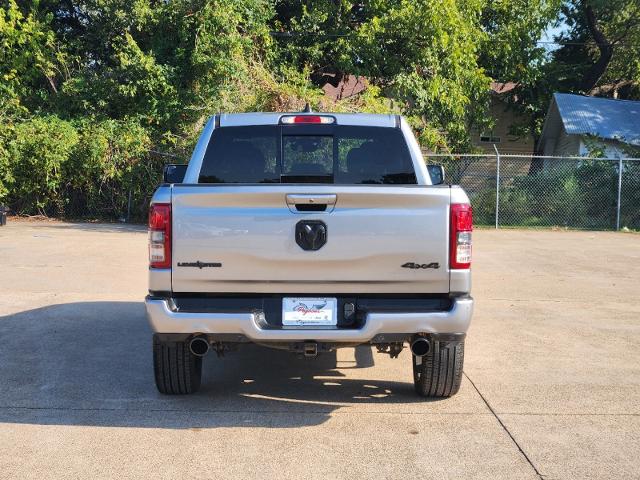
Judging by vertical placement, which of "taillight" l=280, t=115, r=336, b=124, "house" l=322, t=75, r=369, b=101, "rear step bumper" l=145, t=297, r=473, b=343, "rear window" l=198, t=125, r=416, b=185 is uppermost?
"house" l=322, t=75, r=369, b=101

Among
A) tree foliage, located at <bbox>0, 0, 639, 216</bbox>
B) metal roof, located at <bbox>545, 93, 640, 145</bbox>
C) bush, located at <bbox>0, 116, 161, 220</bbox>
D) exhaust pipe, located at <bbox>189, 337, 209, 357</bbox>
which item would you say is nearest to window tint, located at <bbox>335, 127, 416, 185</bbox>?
exhaust pipe, located at <bbox>189, 337, 209, 357</bbox>

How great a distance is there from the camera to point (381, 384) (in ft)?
19.4

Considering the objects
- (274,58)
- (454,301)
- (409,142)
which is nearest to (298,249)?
(454,301)

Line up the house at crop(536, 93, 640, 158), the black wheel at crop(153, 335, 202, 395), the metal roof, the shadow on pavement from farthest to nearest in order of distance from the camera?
the metal roof < the house at crop(536, 93, 640, 158) < the black wheel at crop(153, 335, 202, 395) < the shadow on pavement

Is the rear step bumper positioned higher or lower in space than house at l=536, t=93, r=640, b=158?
lower

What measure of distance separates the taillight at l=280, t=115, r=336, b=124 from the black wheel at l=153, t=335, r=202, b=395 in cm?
186

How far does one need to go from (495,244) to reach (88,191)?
11.5 meters

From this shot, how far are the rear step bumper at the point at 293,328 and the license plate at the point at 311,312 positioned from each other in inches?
1.8

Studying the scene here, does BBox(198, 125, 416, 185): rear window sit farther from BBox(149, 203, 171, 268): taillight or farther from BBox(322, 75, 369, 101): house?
BBox(322, 75, 369, 101): house

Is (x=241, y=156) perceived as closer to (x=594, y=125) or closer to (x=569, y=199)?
(x=569, y=199)

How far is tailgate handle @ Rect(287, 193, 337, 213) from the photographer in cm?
472

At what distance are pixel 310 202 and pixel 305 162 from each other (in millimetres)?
1066

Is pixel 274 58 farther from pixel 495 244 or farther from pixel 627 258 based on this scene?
pixel 627 258

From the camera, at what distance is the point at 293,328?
4785 millimetres
